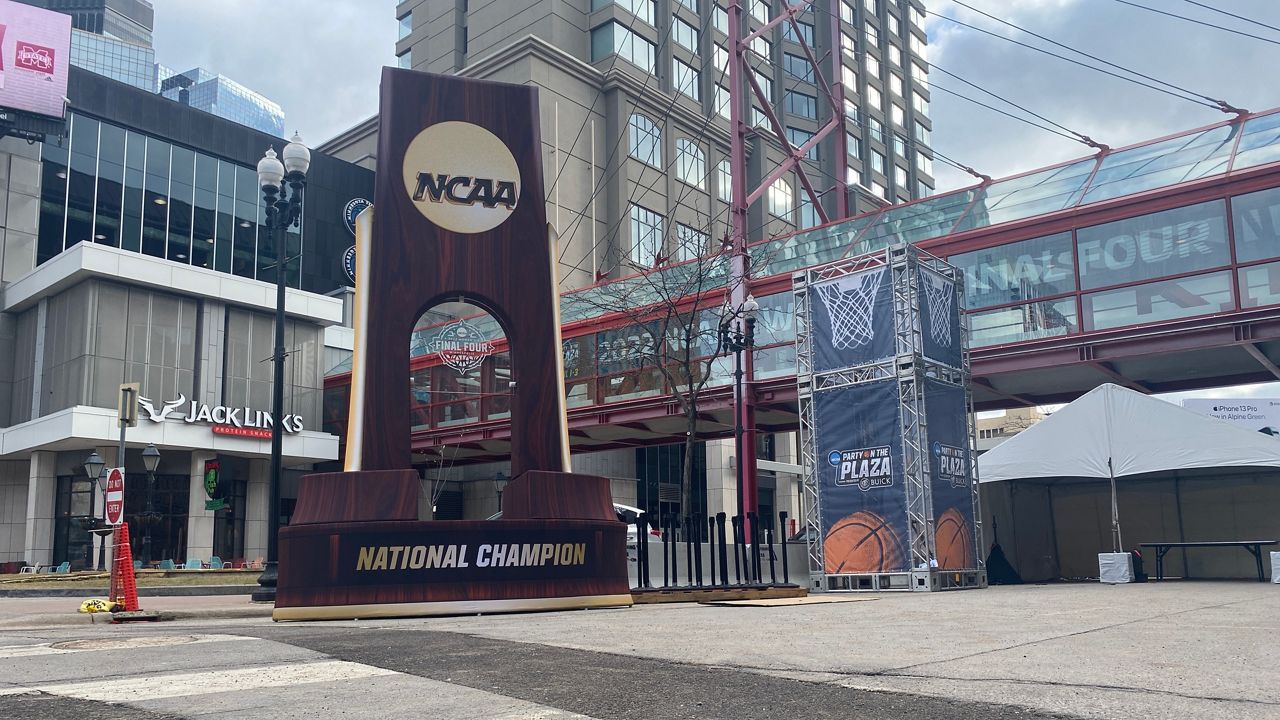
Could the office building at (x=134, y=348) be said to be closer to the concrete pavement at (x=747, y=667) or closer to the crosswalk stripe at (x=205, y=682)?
the concrete pavement at (x=747, y=667)

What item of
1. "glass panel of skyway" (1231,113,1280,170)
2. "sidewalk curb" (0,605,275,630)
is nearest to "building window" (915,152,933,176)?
"glass panel of skyway" (1231,113,1280,170)

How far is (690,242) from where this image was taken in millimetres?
42812

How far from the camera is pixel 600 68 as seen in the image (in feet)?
192

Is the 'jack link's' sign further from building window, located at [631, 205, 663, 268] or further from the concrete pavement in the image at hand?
the concrete pavement

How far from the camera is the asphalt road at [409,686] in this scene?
504cm

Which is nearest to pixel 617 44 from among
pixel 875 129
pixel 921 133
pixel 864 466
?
pixel 875 129

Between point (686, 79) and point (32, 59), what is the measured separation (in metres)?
34.8

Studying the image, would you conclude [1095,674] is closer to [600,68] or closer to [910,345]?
[910,345]

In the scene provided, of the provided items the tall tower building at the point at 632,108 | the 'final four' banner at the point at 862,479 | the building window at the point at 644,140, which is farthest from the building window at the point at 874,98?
the 'final four' banner at the point at 862,479

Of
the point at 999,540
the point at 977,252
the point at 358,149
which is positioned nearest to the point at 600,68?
the point at 358,149

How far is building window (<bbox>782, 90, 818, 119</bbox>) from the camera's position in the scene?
7431 cm

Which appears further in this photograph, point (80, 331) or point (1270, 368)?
point (80, 331)

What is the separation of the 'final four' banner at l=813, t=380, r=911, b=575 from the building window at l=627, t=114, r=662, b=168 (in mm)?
36801

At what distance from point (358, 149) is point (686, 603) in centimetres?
5640
